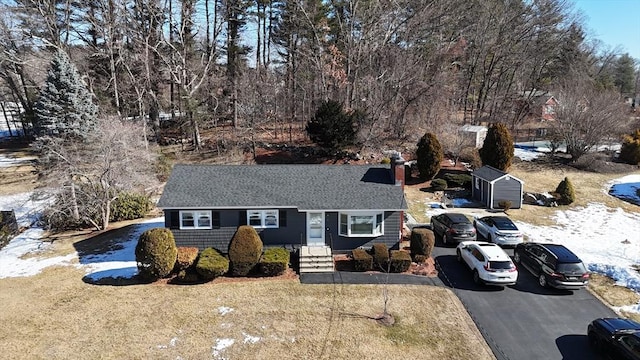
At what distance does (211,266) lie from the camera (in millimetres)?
17875

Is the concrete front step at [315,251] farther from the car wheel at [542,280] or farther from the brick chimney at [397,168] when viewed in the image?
the car wheel at [542,280]

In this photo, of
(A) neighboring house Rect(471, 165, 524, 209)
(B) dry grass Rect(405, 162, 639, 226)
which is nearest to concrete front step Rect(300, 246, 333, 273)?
(B) dry grass Rect(405, 162, 639, 226)

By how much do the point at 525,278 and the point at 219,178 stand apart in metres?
15.6

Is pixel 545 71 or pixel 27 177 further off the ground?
pixel 545 71

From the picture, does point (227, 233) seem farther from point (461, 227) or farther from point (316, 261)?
point (461, 227)

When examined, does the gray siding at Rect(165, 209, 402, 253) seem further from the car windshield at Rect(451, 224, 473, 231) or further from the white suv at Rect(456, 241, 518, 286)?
the white suv at Rect(456, 241, 518, 286)

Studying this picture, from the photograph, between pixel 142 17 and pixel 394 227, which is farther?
pixel 142 17

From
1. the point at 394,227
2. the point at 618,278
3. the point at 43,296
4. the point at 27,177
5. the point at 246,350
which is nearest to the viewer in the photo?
the point at 246,350

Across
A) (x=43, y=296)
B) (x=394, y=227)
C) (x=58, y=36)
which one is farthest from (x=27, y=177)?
(x=394, y=227)

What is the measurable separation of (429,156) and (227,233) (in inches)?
737

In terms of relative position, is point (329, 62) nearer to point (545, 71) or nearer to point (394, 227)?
point (394, 227)

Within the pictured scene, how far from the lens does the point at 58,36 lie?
38.2m

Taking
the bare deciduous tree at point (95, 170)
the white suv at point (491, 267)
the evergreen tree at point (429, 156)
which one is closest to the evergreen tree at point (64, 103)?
the bare deciduous tree at point (95, 170)

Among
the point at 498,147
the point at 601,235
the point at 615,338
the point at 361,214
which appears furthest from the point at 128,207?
the point at 601,235
